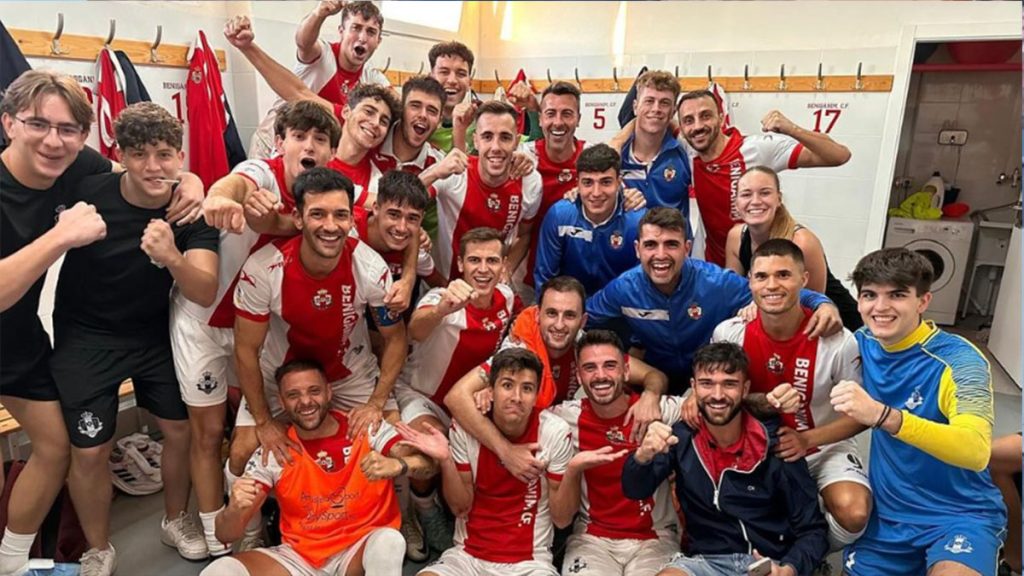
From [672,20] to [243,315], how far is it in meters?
4.26

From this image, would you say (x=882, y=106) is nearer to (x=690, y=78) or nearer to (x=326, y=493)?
(x=690, y=78)

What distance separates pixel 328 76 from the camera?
130 inches

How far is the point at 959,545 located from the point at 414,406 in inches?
71.2

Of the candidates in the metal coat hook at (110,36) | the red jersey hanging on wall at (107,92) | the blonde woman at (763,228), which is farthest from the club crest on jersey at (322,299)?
the metal coat hook at (110,36)

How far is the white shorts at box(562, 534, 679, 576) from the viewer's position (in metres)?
2.10

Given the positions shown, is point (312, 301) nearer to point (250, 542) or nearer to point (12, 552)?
point (250, 542)

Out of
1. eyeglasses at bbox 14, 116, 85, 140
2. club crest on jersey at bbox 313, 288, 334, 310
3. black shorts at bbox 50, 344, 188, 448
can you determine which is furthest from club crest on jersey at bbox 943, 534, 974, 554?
eyeglasses at bbox 14, 116, 85, 140

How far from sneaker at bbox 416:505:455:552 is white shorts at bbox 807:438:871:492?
1333 mm

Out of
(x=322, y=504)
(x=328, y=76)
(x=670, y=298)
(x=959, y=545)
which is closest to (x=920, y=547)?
(x=959, y=545)

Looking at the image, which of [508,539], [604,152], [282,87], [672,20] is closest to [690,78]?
[672,20]

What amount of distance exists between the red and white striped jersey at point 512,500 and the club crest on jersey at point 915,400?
106 cm

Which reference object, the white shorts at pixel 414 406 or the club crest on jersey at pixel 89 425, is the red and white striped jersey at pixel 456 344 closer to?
the white shorts at pixel 414 406

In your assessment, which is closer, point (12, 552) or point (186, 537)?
point (12, 552)

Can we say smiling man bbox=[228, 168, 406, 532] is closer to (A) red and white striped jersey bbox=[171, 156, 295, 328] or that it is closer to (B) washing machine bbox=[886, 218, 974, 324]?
(A) red and white striped jersey bbox=[171, 156, 295, 328]
